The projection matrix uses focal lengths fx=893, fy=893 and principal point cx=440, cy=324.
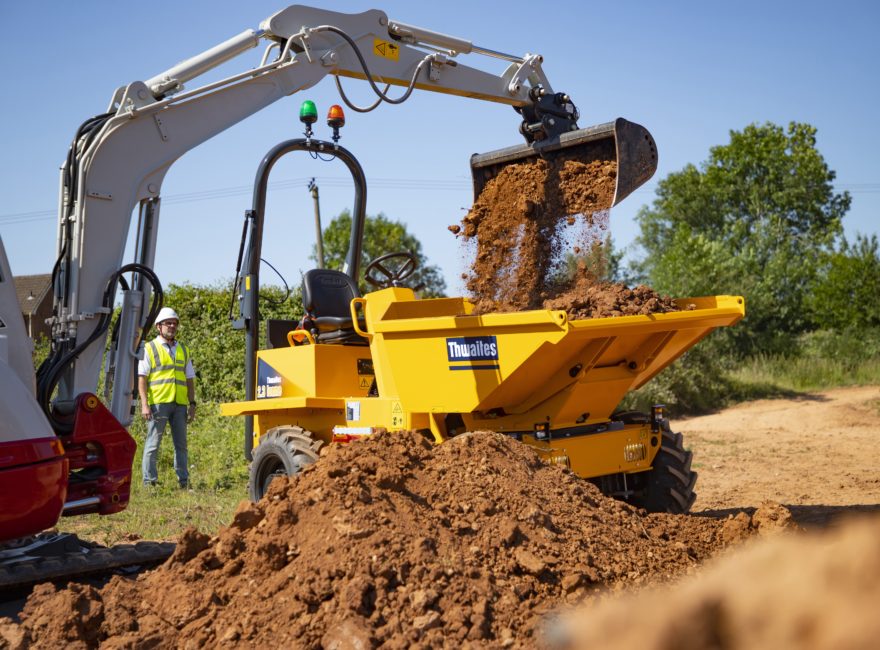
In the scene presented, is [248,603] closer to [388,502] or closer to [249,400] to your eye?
[388,502]

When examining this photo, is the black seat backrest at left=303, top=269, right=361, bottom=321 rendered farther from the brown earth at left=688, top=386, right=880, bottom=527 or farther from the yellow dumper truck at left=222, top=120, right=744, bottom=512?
the brown earth at left=688, top=386, right=880, bottom=527

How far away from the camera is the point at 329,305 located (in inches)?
260

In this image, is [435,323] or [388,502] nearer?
[388,502]

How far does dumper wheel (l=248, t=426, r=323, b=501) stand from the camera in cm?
600

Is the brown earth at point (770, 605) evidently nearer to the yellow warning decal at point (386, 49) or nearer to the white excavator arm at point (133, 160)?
the white excavator arm at point (133, 160)

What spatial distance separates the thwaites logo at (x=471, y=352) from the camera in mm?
5055

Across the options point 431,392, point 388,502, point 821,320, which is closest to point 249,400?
point 431,392

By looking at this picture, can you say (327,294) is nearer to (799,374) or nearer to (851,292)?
(799,374)

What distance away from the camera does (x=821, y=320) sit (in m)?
23.3

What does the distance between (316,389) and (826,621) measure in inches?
188

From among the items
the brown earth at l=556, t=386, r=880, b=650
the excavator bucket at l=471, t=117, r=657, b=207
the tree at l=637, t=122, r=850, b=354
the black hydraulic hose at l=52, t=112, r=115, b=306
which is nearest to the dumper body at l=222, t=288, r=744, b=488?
the excavator bucket at l=471, t=117, r=657, b=207

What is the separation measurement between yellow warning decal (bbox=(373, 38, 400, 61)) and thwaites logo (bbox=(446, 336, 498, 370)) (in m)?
2.56

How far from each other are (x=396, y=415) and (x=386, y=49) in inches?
112

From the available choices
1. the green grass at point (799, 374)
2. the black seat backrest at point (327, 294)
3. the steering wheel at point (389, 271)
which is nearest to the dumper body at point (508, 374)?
the black seat backrest at point (327, 294)
